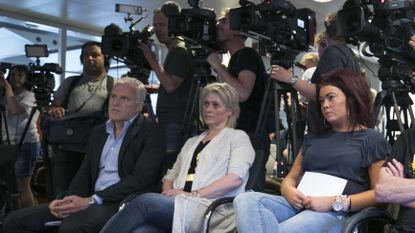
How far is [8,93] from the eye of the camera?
3.73m

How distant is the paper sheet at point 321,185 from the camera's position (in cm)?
190

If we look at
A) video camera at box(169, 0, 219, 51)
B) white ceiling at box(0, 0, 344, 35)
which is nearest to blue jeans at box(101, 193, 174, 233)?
video camera at box(169, 0, 219, 51)

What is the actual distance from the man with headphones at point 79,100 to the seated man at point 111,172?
15.8 inches

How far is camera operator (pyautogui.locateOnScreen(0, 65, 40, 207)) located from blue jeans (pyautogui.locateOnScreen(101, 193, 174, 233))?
184 cm

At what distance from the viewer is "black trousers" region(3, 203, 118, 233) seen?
2137mm

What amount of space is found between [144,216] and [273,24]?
3.78ft

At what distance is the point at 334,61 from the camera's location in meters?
2.27

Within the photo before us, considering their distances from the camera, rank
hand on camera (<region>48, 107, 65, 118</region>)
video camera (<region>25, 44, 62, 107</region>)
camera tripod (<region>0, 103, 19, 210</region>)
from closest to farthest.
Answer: hand on camera (<region>48, 107, 65, 118</region>), camera tripod (<region>0, 103, 19, 210</region>), video camera (<region>25, 44, 62, 107</region>)

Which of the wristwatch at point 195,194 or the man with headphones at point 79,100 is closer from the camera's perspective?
the wristwatch at point 195,194

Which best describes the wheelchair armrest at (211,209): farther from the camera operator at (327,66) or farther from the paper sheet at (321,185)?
the camera operator at (327,66)

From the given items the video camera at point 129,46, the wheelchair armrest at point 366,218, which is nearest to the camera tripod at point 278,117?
the wheelchair armrest at point 366,218

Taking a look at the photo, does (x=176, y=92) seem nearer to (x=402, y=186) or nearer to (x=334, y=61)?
(x=334, y=61)

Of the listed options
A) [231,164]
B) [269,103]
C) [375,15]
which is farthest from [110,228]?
[375,15]

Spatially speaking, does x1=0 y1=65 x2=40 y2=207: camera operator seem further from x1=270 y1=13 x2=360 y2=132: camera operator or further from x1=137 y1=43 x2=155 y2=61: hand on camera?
x1=270 y1=13 x2=360 y2=132: camera operator
